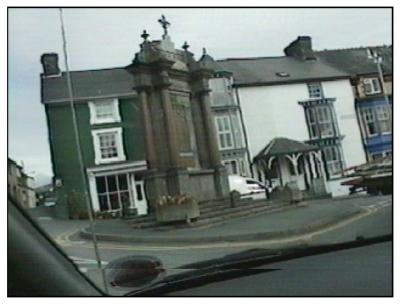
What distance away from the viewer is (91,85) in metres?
1.60

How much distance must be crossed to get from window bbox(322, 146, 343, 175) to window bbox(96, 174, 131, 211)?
69 centimetres

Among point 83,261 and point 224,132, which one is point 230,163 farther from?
point 83,261

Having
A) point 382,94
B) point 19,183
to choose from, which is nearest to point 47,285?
point 19,183

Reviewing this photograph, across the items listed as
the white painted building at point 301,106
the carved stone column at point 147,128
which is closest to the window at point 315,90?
the white painted building at point 301,106

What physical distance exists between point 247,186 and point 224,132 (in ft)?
0.66

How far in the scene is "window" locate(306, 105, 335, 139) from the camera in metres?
1.76

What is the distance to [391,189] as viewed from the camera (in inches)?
66.7

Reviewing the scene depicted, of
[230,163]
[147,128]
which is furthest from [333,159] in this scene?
[147,128]

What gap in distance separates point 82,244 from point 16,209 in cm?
22

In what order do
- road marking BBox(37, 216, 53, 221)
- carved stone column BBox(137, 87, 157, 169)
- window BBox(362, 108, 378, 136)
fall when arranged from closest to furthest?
road marking BBox(37, 216, 53, 221) → carved stone column BBox(137, 87, 157, 169) → window BBox(362, 108, 378, 136)

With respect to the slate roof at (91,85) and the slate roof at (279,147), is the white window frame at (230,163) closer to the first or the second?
Result: the slate roof at (279,147)

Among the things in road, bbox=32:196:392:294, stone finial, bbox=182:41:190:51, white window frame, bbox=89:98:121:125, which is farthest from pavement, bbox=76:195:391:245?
stone finial, bbox=182:41:190:51

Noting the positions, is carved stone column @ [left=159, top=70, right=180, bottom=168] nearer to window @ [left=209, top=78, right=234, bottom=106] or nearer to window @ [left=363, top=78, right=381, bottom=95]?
window @ [left=209, top=78, right=234, bottom=106]

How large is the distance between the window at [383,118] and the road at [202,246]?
0.77 ft
